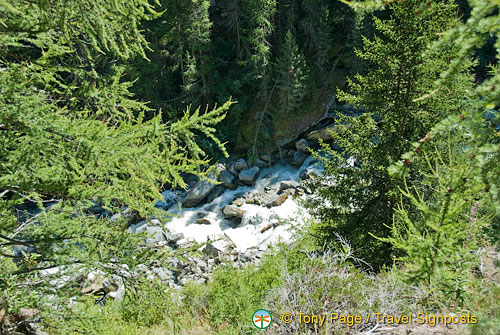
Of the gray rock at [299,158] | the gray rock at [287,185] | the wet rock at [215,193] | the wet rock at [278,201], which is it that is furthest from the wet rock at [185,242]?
the gray rock at [299,158]

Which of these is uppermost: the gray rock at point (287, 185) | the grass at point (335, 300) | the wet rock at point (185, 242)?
the grass at point (335, 300)

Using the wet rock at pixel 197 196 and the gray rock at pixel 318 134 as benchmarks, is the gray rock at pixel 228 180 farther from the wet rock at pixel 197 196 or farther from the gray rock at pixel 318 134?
the gray rock at pixel 318 134

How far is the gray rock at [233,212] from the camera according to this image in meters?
13.1

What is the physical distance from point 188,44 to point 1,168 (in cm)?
1391

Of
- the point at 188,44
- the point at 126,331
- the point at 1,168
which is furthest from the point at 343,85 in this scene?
the point at 1,168

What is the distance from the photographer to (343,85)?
1566cm

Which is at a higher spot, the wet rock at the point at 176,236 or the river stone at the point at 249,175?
the river stone at the point at 249,175

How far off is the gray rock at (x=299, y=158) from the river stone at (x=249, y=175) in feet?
5.83

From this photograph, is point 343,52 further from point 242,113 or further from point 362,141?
point 362,141

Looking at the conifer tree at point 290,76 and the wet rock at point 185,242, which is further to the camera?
the conifer tree at point 290,76

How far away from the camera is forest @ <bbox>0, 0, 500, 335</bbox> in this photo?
2.62 metres

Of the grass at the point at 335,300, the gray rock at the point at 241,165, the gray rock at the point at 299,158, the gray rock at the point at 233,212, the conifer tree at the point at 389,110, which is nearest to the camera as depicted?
the grass at the point at 335,300

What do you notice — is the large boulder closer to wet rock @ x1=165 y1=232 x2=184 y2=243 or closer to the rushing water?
the rushing water

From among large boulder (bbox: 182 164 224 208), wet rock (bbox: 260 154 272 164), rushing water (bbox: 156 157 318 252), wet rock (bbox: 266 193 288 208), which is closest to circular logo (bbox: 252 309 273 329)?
rushing water (bbox: 156 157 318 252)
